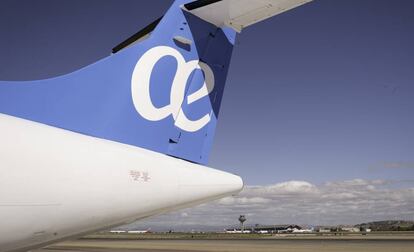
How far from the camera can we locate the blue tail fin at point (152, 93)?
13.9 ft

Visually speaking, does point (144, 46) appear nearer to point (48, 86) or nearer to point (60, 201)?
point (48, 86)

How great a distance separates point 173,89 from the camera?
5.44 m

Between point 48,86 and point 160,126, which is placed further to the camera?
point 160,126

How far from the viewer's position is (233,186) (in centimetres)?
540

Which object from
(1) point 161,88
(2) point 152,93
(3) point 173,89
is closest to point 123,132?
(2) point 152,93

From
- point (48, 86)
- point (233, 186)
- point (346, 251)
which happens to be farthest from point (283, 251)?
point (48, 86)

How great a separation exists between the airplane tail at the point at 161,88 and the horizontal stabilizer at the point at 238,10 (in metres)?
0.01

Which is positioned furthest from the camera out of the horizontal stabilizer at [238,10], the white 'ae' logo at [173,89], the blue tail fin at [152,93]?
the white 'ae' logo at [173,89]

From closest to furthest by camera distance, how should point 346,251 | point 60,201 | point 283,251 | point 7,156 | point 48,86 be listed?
point 7,156 < point 60,201 < point 48,86 < point 346,251 < point 283,251

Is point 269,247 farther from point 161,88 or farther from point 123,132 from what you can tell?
point 123,132

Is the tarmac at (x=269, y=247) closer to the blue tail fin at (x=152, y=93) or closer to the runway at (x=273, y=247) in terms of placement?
the runway at (x=273, y=247)

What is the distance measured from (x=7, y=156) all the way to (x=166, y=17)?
10.3 feet

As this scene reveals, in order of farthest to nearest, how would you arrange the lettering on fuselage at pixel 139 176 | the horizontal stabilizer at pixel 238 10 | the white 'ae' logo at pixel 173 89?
1. the white 'ae' logo at pixel 173 89
2. the horizontal stabilizer at pixel 238 10
3. the lettering on fuselage at pixel 139 176

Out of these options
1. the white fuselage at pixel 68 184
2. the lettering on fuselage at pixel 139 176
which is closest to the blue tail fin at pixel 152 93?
the white fuselage at pixel 68 184
